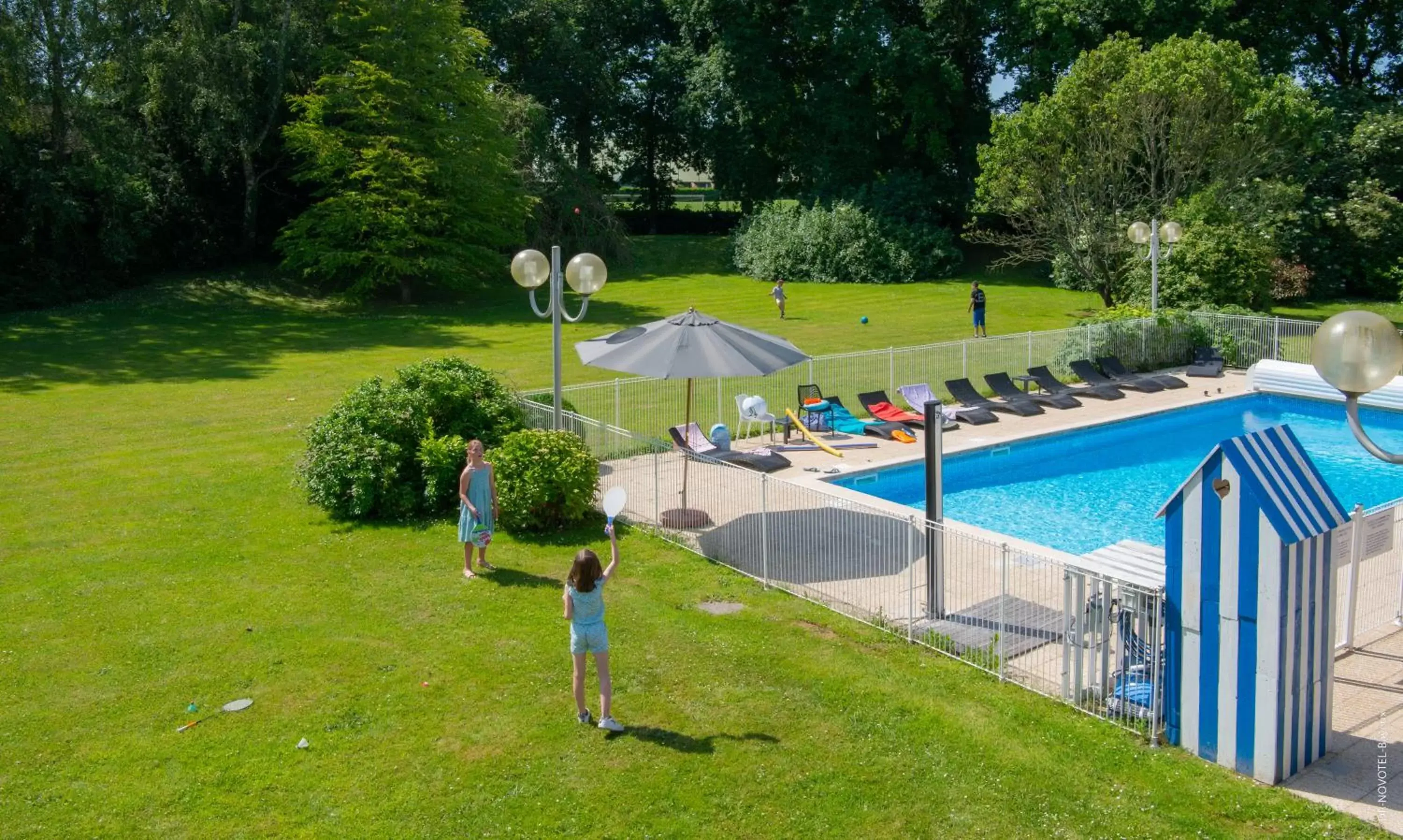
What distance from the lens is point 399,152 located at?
35312mm

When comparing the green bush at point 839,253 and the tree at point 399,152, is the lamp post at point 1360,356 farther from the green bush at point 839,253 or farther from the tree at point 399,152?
the green bush at point 839,253

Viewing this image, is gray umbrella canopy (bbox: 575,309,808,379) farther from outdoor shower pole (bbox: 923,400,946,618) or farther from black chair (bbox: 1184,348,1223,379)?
black chair (bbox: 1184,348,1223,379)

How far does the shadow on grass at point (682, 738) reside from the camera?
8.28m

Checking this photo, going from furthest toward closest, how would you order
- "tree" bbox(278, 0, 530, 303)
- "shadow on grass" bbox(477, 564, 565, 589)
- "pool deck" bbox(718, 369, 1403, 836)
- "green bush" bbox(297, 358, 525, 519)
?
1. "tree" bbox(278, 0, 530, 303)
2. "green bush" bbox(297, 358, 525, 519)
3. "shadow on grass" bbox(477, 564, 565, 589)
4. "pool deck" bbox(718, 369, 1403, 836)

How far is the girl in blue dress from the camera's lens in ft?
38.5

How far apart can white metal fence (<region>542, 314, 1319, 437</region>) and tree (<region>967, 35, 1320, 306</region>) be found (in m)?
4.59

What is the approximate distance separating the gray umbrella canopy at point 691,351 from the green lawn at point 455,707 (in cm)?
213

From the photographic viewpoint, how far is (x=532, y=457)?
43.8 feet

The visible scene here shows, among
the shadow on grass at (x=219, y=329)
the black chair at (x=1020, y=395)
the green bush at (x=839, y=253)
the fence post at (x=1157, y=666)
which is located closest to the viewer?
the fence post at (x=1157, y=666)

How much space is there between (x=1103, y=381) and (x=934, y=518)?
1454 centimetres

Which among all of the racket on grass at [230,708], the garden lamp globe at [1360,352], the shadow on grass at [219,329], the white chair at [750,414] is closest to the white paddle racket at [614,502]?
the racket on grass at [230,708]

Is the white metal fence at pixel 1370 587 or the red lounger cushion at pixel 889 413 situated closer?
the white metal fence at pixel 1370 587

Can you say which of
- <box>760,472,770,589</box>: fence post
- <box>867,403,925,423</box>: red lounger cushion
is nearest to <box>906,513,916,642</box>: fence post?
<box>760,472,770,589</box>: fence post

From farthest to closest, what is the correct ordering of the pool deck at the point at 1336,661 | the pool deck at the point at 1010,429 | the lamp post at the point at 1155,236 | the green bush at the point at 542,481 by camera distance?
1. the lamp post at the point at 1155,236
2. the pool deck at the point at 1010,429
3. the green bush at the point at 542,481
4. the pool deck at the point at 1336,661
